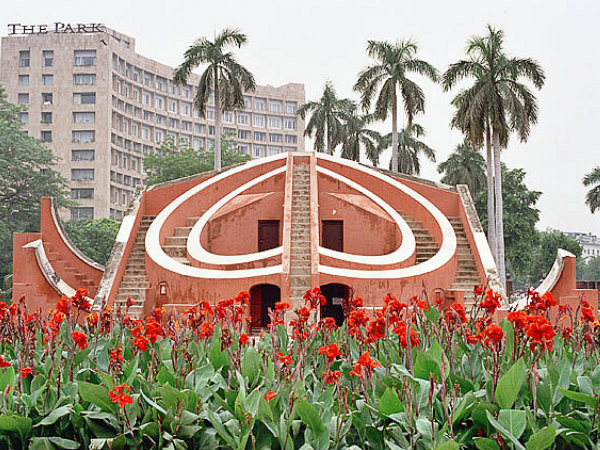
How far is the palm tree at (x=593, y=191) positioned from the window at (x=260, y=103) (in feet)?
114

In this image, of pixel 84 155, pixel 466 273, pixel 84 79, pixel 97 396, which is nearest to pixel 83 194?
pixel 84 155

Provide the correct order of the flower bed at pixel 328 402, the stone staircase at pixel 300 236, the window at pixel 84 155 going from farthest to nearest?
1. the window at pixel 84 155
2. the stone staircase at pixel 300 236
3. the flower bed at pixel 328 402

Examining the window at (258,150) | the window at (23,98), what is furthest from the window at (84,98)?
the window at (258,150)

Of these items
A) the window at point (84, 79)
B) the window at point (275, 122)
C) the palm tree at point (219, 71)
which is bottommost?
the palm tree at point (219, 71)

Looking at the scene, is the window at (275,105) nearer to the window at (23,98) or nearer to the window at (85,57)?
the window at (85,57)

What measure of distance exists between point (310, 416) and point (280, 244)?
13.3 m

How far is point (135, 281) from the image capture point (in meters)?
14.0

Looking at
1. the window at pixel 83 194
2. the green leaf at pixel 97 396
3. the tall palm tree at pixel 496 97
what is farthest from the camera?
the window at pixel 83 194

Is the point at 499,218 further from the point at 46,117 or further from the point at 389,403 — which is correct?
the point at 46,117

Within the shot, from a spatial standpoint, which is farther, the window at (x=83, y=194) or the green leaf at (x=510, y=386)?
the window at (x=83, y=194)

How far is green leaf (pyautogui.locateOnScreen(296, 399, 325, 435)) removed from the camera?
8.60ft

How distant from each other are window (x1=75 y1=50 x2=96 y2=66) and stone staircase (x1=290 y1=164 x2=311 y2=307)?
3434cm

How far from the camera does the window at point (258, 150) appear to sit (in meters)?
64.4

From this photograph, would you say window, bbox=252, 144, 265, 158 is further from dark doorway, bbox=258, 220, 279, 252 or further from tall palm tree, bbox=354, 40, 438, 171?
dark doorway, bbox=258, 220, 279, 252
